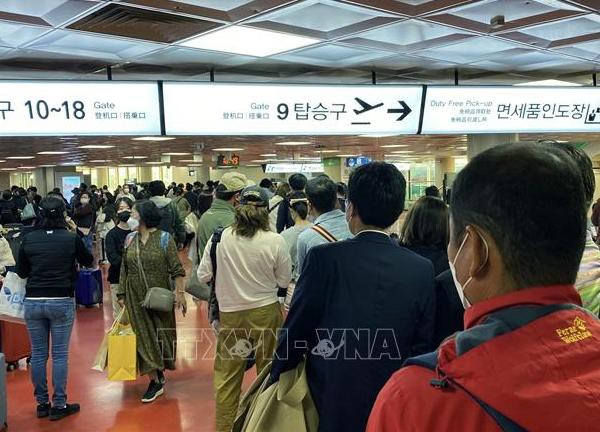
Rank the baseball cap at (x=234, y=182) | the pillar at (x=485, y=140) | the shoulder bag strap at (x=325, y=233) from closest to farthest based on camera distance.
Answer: the shoulder bag strap at (x=325, y=233) < the baseball cap at (x=234, y=182) < the pillar at (x=485, y=140)

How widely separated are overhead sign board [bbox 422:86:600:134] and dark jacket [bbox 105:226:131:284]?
2.97m

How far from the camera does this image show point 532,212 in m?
0.77

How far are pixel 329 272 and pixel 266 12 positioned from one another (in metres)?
2.19

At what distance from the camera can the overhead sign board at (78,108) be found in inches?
164

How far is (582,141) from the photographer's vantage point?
642 inches

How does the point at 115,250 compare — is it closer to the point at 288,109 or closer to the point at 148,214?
the point at 148,214

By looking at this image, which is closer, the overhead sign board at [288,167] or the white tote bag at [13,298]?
the white tote bag at [13,298]

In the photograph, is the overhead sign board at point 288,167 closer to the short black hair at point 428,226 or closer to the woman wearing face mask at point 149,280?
the woman wearing face mask at point 149,280

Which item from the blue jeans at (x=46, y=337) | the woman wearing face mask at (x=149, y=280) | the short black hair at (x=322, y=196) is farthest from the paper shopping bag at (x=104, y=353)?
the short black hair at (x=322, y=196)

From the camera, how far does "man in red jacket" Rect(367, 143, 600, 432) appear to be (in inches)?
26.2

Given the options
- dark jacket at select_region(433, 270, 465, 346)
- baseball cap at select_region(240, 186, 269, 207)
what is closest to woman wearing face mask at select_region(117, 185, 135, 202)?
baseball cap at select_region(240, 186, 269, 207)

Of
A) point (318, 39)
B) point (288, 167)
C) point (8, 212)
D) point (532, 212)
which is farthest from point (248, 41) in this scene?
point (288, 167)

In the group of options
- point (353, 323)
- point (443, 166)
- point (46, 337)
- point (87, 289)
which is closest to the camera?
point (353, 323)

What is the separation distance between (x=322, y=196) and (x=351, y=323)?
176cm
